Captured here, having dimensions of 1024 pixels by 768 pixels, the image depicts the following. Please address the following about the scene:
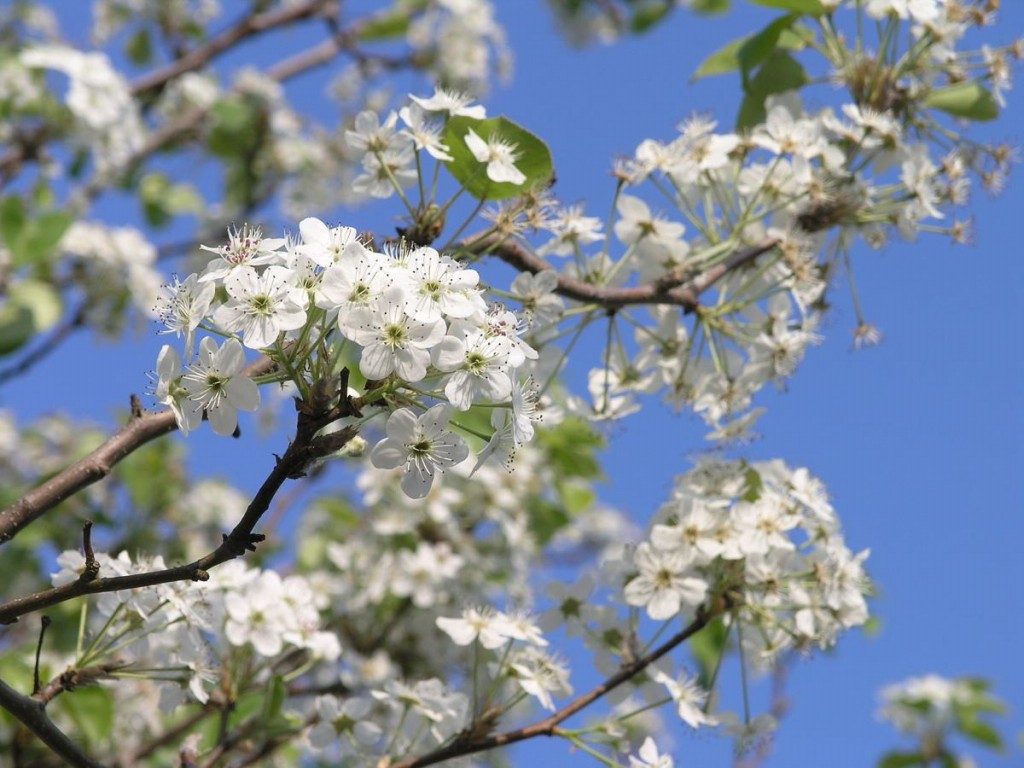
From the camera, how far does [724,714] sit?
2777 millimetres

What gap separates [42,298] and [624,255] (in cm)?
358

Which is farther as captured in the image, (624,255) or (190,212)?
(190,212)

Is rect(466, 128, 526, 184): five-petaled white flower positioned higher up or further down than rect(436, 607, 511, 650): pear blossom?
higher up

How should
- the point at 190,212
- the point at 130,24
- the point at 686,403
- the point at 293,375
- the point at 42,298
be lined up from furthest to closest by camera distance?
the point at 130,24, the point at 190,212, the point at 42,298, the point at 686,403, the point at 293,375

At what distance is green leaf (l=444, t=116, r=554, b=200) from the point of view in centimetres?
234

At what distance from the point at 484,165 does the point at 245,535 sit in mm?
1054

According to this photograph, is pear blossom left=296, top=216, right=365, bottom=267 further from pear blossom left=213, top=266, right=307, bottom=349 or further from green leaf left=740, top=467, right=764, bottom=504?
green leaf left=740, top=467, right=764, bottom=504

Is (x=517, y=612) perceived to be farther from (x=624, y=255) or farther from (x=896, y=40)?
(x=896, y=40)

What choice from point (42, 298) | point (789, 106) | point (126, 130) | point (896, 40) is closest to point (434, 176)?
point (789, 106)

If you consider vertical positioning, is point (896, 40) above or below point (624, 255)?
above

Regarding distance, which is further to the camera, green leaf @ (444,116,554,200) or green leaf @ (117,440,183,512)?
green leaf @ (117,440,183,512)

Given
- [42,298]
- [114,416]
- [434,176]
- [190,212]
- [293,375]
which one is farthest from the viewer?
[190,212]

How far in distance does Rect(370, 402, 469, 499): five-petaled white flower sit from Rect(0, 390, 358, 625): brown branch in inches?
3.2

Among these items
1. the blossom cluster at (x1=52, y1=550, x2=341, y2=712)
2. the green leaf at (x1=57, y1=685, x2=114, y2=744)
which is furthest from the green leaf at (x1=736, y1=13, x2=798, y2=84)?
the green leaf at (x1=57, y1=685, x2=114, y2=744)
